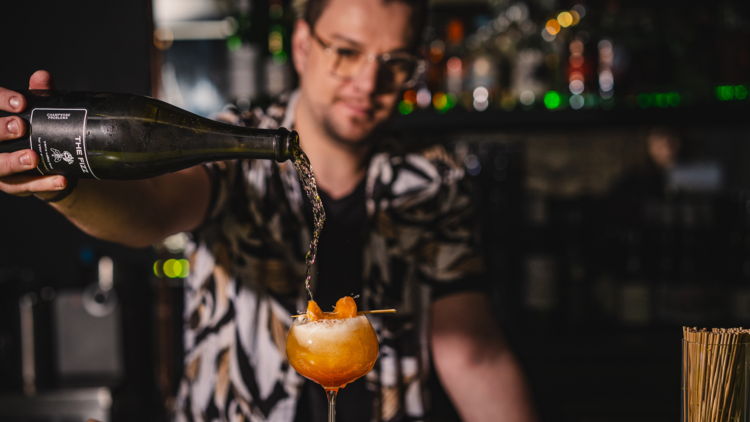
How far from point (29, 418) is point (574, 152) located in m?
2.64

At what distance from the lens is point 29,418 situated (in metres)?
1.96

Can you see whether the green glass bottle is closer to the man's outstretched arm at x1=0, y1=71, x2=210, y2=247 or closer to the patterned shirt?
the man's outstretched arm at x1=0, y1=71, x2=210, y2=247

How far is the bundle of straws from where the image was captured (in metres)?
0.72

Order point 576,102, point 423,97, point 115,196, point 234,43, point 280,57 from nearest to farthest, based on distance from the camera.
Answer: point 115,196 → point 576,102 → point 423,97 → point 280,57 → point 234,43

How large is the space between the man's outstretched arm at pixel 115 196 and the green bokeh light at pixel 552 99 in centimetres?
152

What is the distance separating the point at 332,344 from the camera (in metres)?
0.89

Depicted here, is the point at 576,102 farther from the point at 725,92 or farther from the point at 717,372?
the point at 717,372

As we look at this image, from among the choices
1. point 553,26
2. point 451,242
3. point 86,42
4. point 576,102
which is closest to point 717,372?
point 451,242

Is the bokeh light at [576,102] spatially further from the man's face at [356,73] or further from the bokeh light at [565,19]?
the man's face at [356,73]

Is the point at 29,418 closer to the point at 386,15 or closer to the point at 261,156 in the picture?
the point at 261,156

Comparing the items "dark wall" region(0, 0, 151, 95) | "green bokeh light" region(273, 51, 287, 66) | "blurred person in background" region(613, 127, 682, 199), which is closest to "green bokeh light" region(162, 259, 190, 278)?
"dark wall" region(0, 0, 151, 95)

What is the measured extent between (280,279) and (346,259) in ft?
0.58

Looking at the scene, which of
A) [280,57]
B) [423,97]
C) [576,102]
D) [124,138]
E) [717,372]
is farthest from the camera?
[280,57]

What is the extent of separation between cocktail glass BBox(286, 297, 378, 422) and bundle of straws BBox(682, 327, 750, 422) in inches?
19.1
